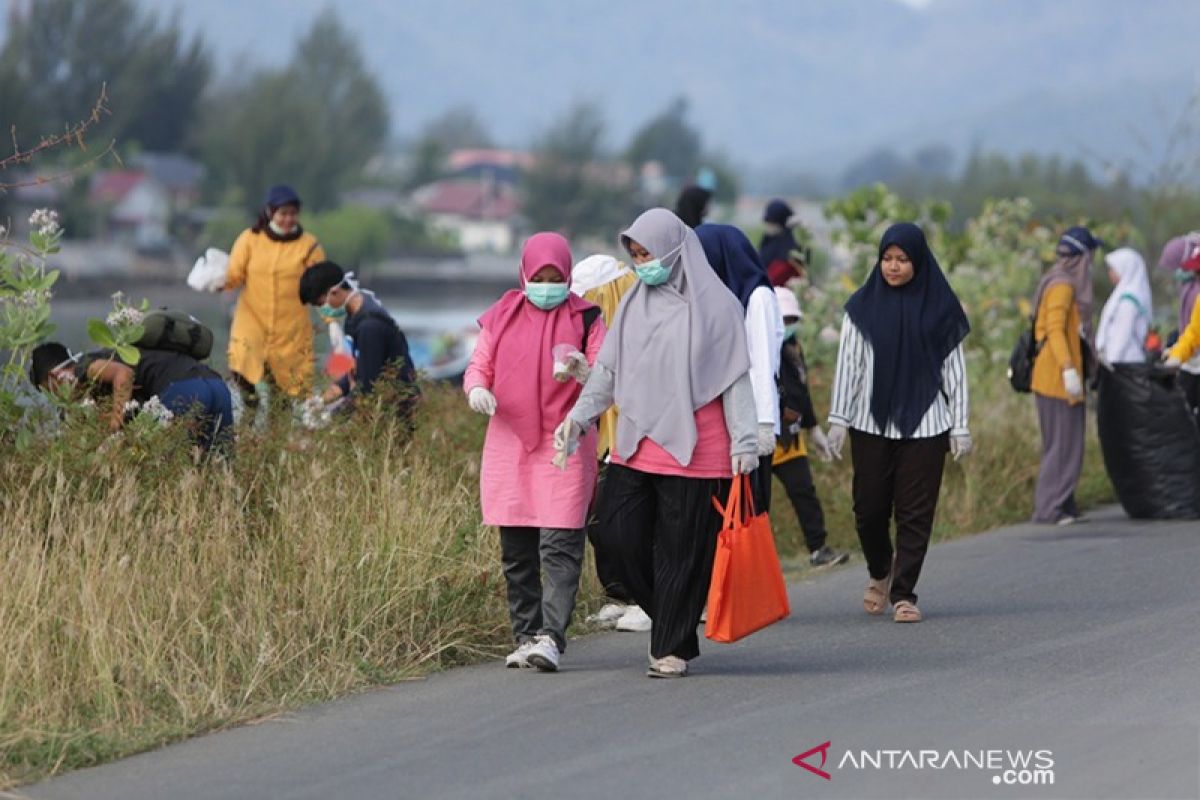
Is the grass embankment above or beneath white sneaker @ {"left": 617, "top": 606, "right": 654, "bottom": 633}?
above

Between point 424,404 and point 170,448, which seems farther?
point 424,404

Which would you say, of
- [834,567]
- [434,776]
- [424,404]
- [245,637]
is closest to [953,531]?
[834,567]

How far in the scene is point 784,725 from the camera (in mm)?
8117

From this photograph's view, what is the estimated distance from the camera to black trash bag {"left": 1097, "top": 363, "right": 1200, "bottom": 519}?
49.2ft

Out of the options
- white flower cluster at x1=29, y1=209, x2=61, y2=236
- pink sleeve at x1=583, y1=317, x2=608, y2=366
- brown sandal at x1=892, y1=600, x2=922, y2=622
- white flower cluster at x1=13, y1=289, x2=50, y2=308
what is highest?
white flower cluster at x1=29, y1=209, x2=61, y2=236

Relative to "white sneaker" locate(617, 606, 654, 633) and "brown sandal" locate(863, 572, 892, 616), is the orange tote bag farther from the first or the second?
"brown sandal" locate(863, 572, 892, 616)

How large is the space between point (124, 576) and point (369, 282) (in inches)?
4763

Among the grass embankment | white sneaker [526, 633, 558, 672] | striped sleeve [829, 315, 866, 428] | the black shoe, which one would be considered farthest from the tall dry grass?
the black shoe

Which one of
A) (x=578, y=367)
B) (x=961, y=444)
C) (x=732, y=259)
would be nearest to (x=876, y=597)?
(x=961, y=444)

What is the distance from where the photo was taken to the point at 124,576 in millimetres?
9047

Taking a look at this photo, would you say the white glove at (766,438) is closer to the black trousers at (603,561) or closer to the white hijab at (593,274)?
the black trousers at (603,561)

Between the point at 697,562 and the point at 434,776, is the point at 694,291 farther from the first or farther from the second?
the point at 434,776

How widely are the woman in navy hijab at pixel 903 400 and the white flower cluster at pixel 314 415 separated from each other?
2.67 metres

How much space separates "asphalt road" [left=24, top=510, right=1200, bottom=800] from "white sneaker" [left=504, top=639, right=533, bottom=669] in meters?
0.07
